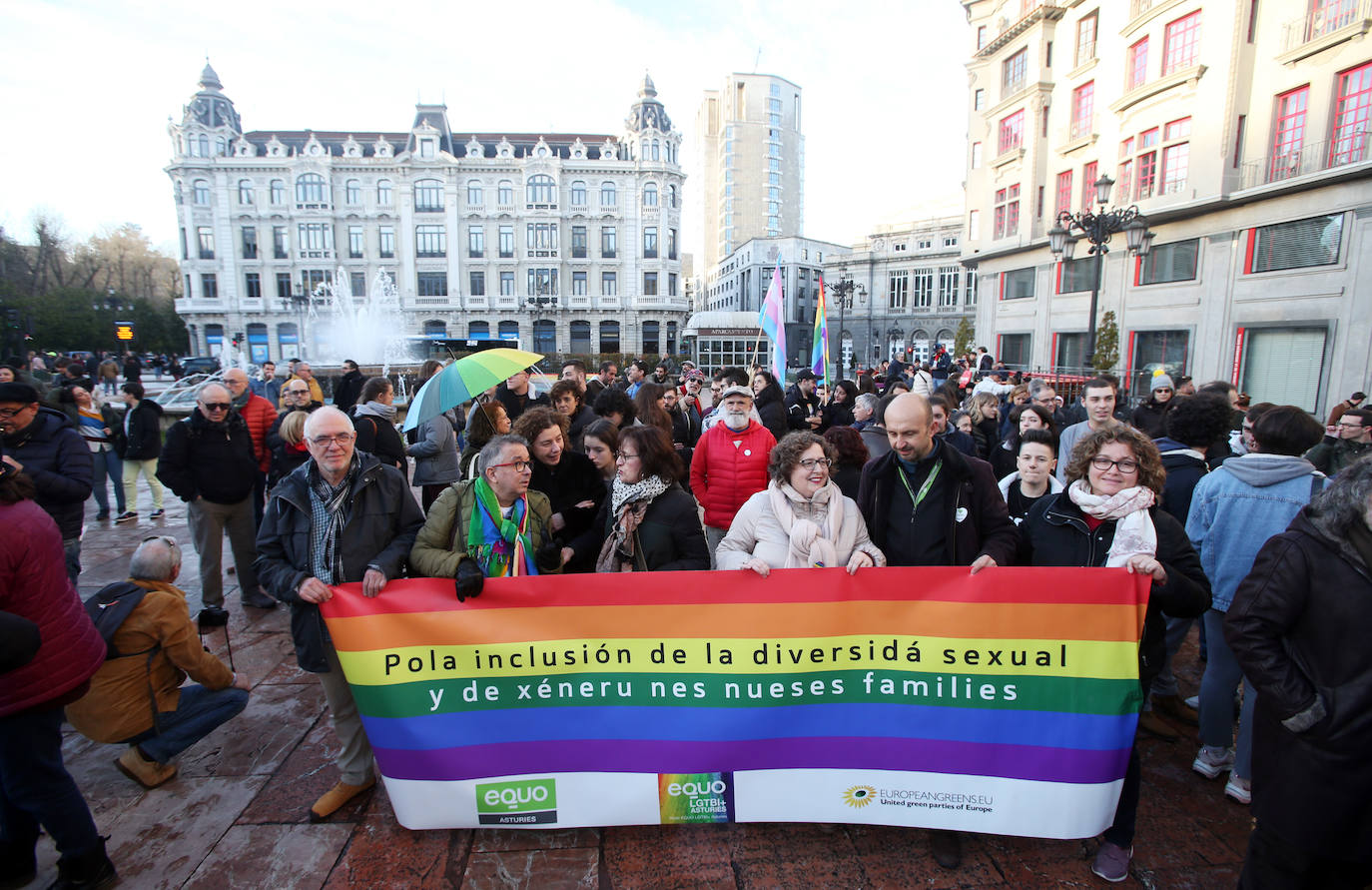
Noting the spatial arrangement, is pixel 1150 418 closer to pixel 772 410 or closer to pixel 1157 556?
pixel 772 410

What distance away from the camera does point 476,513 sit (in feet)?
10.4

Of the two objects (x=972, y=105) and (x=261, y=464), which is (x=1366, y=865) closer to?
(x=261, y=464)

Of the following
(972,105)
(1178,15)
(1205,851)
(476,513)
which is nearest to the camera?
(1205,851)

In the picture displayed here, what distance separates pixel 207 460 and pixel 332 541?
3.05 metres

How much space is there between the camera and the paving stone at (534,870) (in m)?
2.60

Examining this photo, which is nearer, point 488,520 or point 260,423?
point 488,520

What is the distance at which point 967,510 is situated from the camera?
9.89 feet

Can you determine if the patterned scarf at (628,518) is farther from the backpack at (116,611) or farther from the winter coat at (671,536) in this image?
the backpack at (116,611)

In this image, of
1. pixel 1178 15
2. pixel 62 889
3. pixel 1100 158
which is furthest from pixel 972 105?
pixel 62 889

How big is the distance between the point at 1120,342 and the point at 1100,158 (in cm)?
684

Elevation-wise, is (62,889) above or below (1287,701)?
below

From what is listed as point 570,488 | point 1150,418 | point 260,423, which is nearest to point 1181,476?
point 1150,418

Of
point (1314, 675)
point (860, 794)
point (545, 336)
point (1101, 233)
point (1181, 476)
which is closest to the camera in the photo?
point (1314, 675)

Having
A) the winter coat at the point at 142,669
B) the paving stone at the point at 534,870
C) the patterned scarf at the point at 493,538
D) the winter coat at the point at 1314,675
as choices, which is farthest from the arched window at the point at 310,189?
the winter coat at the point at 1314,675
